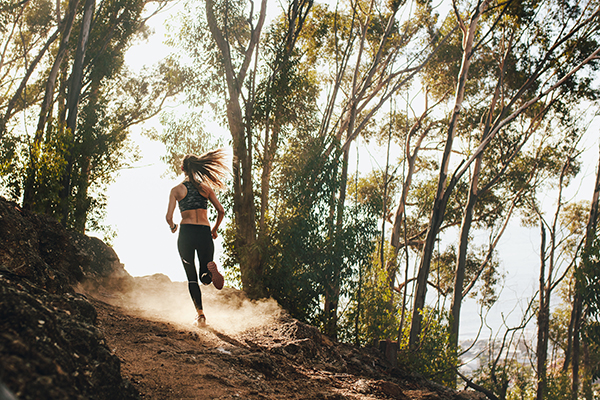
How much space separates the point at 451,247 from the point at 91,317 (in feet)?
60.9

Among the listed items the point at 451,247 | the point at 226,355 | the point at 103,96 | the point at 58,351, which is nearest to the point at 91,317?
the point at 58,351

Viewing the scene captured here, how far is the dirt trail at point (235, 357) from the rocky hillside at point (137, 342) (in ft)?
0.04

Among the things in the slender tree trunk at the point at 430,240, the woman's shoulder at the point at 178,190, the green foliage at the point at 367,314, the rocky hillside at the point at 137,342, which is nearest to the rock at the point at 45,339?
the rocky hillside at the point at 137,342

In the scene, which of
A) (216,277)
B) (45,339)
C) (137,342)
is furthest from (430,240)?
(45,339)

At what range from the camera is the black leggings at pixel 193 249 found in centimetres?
471

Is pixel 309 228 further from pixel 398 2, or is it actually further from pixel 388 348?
pixel 398 2

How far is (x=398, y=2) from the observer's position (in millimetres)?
11867

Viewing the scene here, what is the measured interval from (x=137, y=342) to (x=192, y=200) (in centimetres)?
179

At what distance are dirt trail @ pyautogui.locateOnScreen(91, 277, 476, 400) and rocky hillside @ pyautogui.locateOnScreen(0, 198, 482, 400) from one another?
13 mm

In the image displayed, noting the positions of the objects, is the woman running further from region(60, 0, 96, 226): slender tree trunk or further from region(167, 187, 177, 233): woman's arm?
region(60, 0, 96, 226): slender tree trunk

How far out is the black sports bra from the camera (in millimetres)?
4824

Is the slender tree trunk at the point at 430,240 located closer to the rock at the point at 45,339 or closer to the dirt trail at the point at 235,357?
the dirt trail at the point at 235,357

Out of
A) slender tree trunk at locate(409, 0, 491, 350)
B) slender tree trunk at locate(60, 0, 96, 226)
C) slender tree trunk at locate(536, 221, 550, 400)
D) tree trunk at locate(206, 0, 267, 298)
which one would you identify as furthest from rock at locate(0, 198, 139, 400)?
slender tree trunk at locate(536, 221, 550, 400)

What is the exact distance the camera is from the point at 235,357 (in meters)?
3.55
